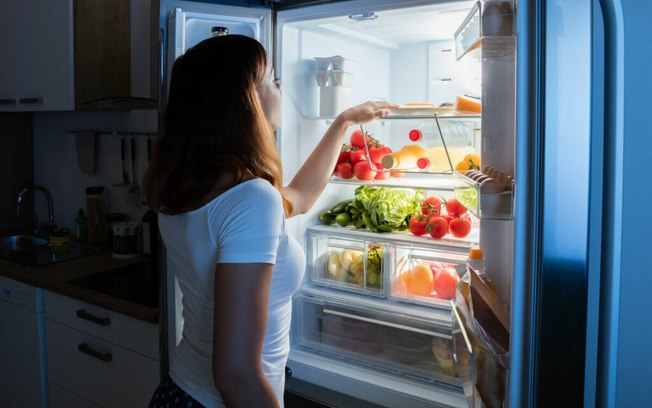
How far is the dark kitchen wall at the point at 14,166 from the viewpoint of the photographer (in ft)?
9.48

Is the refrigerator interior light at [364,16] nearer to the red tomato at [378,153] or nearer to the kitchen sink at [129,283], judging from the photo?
the red tomato at [378,153]

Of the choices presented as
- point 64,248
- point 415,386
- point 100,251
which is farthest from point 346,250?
point 64,248

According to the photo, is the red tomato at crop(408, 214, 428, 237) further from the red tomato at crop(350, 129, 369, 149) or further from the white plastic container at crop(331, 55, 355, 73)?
the white plastic container at crop(331, 55, 355, 73)

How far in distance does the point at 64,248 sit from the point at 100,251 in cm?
21

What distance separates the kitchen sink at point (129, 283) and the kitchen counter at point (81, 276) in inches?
1.0

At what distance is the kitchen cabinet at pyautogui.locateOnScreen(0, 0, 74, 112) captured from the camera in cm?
225

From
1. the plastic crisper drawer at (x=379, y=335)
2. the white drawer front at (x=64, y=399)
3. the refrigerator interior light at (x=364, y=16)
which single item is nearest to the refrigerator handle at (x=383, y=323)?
the plastic crisper drawer at (x=379, y=335)

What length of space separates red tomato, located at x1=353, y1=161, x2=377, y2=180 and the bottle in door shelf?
0.05m

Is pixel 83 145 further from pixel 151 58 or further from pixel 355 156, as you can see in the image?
pixel 355 156

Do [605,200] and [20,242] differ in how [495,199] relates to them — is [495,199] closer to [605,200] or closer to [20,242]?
[605,200]

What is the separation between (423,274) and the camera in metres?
1.60

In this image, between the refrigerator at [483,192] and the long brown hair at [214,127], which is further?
the long brown hair at [214,127]

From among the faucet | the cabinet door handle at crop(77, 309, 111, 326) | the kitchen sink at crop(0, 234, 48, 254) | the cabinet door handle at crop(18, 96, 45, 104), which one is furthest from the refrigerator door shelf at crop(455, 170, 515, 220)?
the faucet

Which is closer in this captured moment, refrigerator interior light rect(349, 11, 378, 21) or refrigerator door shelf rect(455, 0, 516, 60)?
refrigerator door shelf rect(455, 0, 516, 60)
